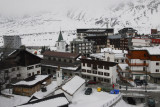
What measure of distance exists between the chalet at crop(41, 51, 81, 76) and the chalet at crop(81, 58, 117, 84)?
421 centimetres

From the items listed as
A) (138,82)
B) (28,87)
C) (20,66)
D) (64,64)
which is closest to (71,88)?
(28,87)

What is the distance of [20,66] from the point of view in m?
49.8

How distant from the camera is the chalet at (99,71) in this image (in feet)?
152

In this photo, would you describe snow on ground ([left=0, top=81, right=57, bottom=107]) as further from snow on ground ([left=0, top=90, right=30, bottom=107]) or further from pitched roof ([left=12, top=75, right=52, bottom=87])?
pitched roof ([left=12, top=75, right=52, bottom=87])

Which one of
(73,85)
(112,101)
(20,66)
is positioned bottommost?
(112,101)

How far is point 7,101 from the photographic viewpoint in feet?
120

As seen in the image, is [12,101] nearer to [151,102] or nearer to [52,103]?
[52,103]

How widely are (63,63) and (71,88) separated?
19.9m

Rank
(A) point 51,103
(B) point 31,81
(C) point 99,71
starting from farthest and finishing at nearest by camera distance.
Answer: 1. (C) point 99,71
2. (B) point 31,81
3. (A) point 51,103

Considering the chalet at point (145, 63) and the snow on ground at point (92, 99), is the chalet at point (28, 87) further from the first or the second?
the chalet at point (145, 63)

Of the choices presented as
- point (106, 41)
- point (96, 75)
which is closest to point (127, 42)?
point (106, 41)

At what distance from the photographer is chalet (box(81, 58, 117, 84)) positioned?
1825 inches

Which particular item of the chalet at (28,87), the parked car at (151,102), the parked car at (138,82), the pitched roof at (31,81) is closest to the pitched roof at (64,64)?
the pitched roof at (31,81)

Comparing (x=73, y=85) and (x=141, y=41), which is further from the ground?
(x=141, y=41)
